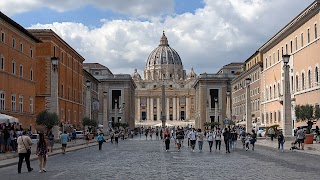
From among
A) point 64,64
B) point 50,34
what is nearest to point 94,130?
point 64,64

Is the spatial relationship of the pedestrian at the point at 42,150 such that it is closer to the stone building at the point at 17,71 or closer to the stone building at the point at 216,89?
the stone building at the point at 17,71

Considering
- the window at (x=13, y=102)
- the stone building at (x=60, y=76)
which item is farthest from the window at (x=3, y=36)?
the stone building at (x=60, y=76)

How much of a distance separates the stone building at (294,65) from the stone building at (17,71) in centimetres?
2367

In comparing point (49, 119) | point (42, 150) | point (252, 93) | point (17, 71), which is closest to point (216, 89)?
point (252, 93)

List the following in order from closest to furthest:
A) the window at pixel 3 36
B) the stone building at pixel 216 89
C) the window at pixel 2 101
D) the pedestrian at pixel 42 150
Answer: the pedestrian at pixel 42 150
the window at pixel 2 101
the window at pixel 3 36
the stone building at pixel 216 89

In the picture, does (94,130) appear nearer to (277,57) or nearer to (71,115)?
(71,115)

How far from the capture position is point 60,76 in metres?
69.0

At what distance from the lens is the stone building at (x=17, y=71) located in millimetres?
48219

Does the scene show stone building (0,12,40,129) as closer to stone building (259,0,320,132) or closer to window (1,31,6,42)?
window (1,31,6,42)

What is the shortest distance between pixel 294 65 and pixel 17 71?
98.7ft

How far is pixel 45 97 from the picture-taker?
6562 centimetres

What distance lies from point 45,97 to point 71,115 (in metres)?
13.1

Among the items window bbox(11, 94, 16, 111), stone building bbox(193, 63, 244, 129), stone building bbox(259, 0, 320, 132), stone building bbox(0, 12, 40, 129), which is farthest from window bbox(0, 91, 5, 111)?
stone building bbox(193, 63, 244, 129)

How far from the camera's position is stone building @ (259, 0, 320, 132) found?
54.4 meters
